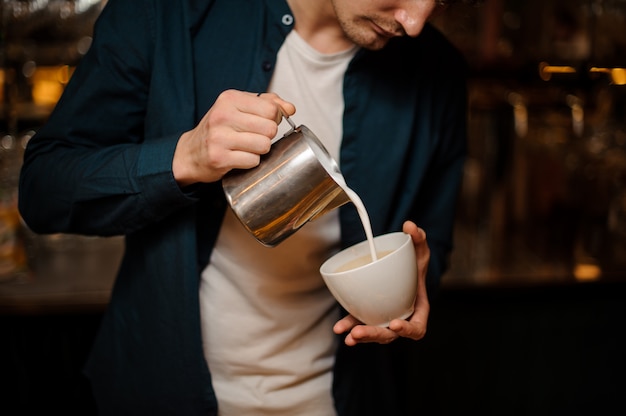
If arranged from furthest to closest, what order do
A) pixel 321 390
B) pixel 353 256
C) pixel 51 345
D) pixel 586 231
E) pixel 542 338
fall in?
pixel 586 231 < pixel 542 338 < pixel 51 345 < pixel 321 390 < pixel 353 256

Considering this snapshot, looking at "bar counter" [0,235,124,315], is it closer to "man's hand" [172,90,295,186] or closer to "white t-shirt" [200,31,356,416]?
"white t-shirt" [200,31,356,416]

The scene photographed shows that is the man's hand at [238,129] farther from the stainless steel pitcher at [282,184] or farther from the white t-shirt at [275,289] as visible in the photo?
the white t-shirt at [275,289]

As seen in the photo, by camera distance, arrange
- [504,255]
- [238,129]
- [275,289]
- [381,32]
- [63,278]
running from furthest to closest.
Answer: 1. [504,255]
2. [63,278]
3. [275,289]
4. [381,32]
5. [238,129]

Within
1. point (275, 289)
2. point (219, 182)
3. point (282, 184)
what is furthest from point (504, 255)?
point (282, 184)

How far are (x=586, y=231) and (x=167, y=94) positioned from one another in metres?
1.63

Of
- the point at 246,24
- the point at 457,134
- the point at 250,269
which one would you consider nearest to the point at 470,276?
the point at 457,134

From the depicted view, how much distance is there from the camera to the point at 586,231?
2207 mm

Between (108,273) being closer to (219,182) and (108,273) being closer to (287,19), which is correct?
(219,182)

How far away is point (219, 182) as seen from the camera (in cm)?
111

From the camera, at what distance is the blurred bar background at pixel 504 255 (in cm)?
185

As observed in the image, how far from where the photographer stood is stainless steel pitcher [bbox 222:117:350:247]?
2.97ft

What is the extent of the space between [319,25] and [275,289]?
45 centimetres

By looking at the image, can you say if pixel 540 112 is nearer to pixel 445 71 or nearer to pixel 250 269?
pixel 445 71

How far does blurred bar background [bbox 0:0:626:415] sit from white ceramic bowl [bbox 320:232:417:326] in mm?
859
